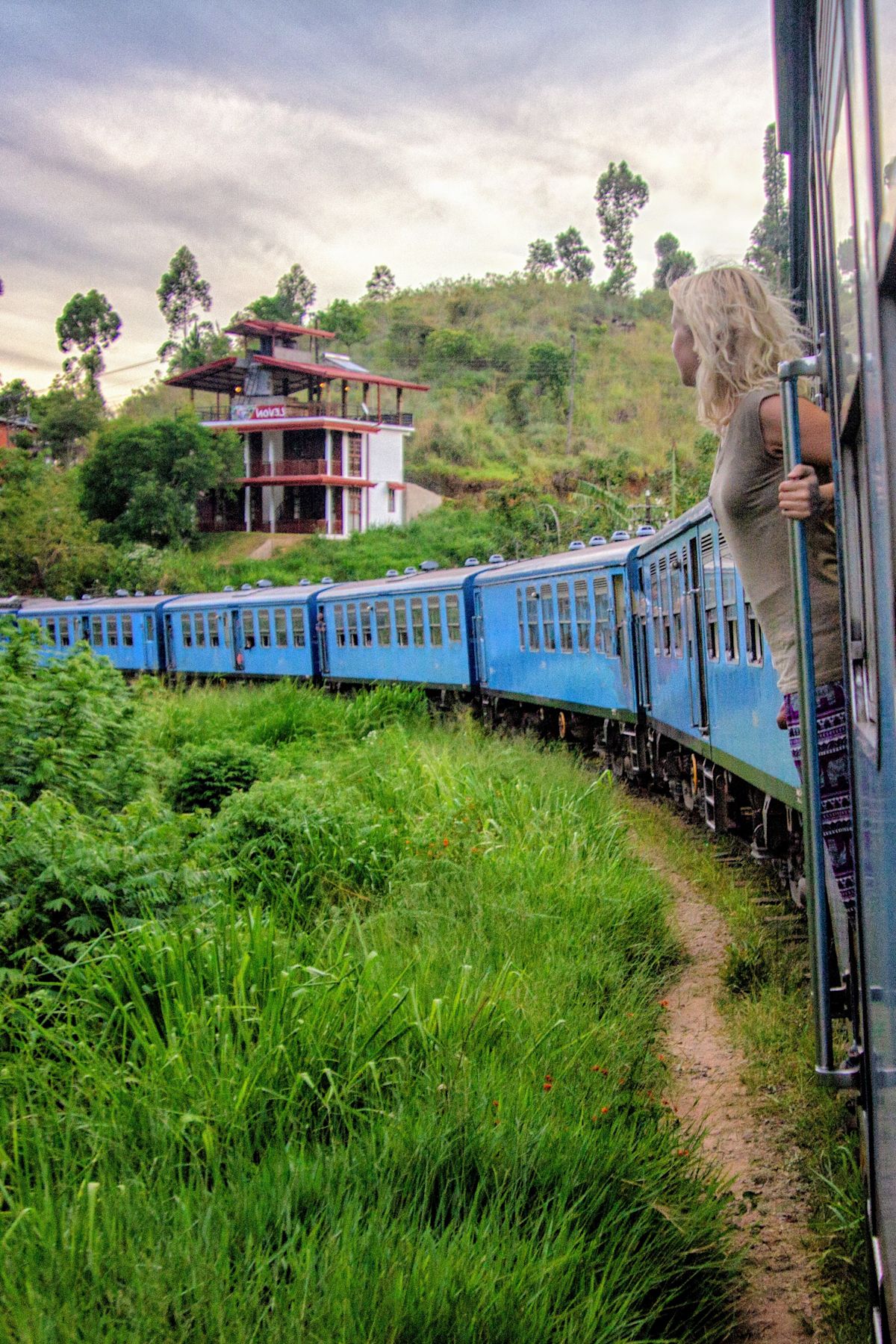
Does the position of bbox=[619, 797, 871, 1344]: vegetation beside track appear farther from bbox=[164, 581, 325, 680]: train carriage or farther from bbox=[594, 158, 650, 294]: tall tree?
bbox=[594, 158, 650, 294]: tall tree

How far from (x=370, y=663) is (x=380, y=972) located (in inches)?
733

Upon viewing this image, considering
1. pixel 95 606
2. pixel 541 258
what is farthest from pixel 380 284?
pixel 95 606

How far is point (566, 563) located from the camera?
15.5m

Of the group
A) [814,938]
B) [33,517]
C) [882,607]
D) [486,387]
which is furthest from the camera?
[486,387]

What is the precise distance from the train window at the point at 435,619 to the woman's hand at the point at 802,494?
61.2ft

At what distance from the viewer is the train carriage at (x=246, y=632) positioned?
2628 centimetres

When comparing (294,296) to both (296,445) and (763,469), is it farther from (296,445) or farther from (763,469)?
(763,469)

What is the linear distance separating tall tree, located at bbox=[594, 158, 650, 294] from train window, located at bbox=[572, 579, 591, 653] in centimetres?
9083

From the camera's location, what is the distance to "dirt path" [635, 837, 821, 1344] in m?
3.68

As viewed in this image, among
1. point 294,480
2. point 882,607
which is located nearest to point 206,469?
point 294,480

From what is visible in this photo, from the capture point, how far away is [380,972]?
17.4ft

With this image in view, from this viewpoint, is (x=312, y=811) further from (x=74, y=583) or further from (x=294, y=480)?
(x=294, y=480)

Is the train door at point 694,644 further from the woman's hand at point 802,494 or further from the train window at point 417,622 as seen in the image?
the train window at point 417,622

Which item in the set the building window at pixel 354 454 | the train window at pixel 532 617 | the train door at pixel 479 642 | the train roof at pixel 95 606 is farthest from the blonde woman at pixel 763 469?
the building window at pixel 354 454
